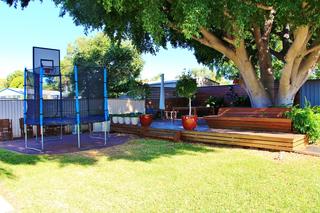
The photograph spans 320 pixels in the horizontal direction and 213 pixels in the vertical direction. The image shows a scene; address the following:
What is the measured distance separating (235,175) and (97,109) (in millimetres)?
5895

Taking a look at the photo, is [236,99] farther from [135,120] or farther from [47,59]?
[47,59]

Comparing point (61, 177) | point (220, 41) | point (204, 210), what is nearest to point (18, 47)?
point (220, 41)

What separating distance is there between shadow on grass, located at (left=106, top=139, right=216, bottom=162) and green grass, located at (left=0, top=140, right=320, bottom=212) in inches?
1.8

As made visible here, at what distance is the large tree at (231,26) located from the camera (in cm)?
724

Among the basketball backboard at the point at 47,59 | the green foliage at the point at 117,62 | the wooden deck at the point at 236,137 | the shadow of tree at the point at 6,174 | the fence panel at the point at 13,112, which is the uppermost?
the green foliage at the point at 117,62

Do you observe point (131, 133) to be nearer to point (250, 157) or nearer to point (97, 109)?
point (97, 109)

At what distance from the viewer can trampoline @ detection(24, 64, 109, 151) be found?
8.94m

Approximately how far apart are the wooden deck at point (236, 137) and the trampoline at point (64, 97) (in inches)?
71.7

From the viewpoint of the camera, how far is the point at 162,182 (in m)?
5.15

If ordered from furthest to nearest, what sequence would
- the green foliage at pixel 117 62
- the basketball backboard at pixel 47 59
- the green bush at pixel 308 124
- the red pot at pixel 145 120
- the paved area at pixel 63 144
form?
1. the green foliage at pixel 117 62
2. the red pot at pixel 145 120
3. the basketball backboard at pixel 47 59
4. the paved area at pixel 63 144
5. the green bush at pixel 308 124

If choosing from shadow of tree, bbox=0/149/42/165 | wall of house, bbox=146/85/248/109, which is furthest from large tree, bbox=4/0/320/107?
shadow of tree, bbox=0/149/42/165

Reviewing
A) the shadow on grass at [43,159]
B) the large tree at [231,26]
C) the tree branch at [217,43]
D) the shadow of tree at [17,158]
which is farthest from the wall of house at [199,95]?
the shadow of tree at [17,158]

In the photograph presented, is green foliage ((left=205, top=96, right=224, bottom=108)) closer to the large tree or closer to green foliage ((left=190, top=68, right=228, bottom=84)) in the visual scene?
the large tree

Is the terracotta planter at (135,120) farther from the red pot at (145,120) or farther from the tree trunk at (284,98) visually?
the tree trunk at (284,98)
